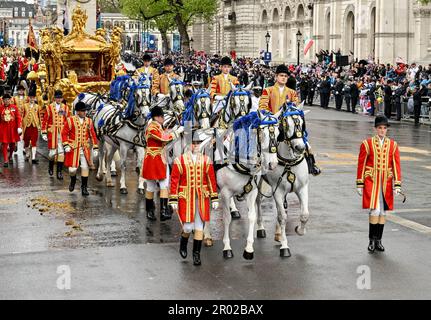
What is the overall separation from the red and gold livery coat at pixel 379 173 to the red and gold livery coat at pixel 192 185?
7.17 ft

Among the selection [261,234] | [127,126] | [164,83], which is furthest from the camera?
[164,83]

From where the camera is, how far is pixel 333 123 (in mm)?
33531

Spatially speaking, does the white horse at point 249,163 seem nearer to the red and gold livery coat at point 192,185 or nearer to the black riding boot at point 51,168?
the red and gold livery coat at point 192,185

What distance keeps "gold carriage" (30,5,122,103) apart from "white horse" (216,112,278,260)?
43.4ft

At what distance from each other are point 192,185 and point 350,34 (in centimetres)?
4710

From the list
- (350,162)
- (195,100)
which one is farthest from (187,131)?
(350,162)

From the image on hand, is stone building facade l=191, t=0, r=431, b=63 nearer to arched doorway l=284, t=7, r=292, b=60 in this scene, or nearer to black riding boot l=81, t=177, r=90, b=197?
arched doorway l=284, t=7, r=292, b=60

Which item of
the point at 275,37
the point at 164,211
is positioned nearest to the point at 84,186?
the point at 164,211

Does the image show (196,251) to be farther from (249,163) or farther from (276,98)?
(276,98)

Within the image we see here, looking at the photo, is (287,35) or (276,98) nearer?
(276,98)

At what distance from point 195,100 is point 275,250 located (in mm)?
3399

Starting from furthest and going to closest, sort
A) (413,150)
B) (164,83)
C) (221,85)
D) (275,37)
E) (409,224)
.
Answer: (275,37) → (413,150) → (164,83) → (221,85) → (409,224)

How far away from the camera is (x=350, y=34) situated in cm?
5722

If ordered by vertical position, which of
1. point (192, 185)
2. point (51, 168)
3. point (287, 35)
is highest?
point (287, 35)
